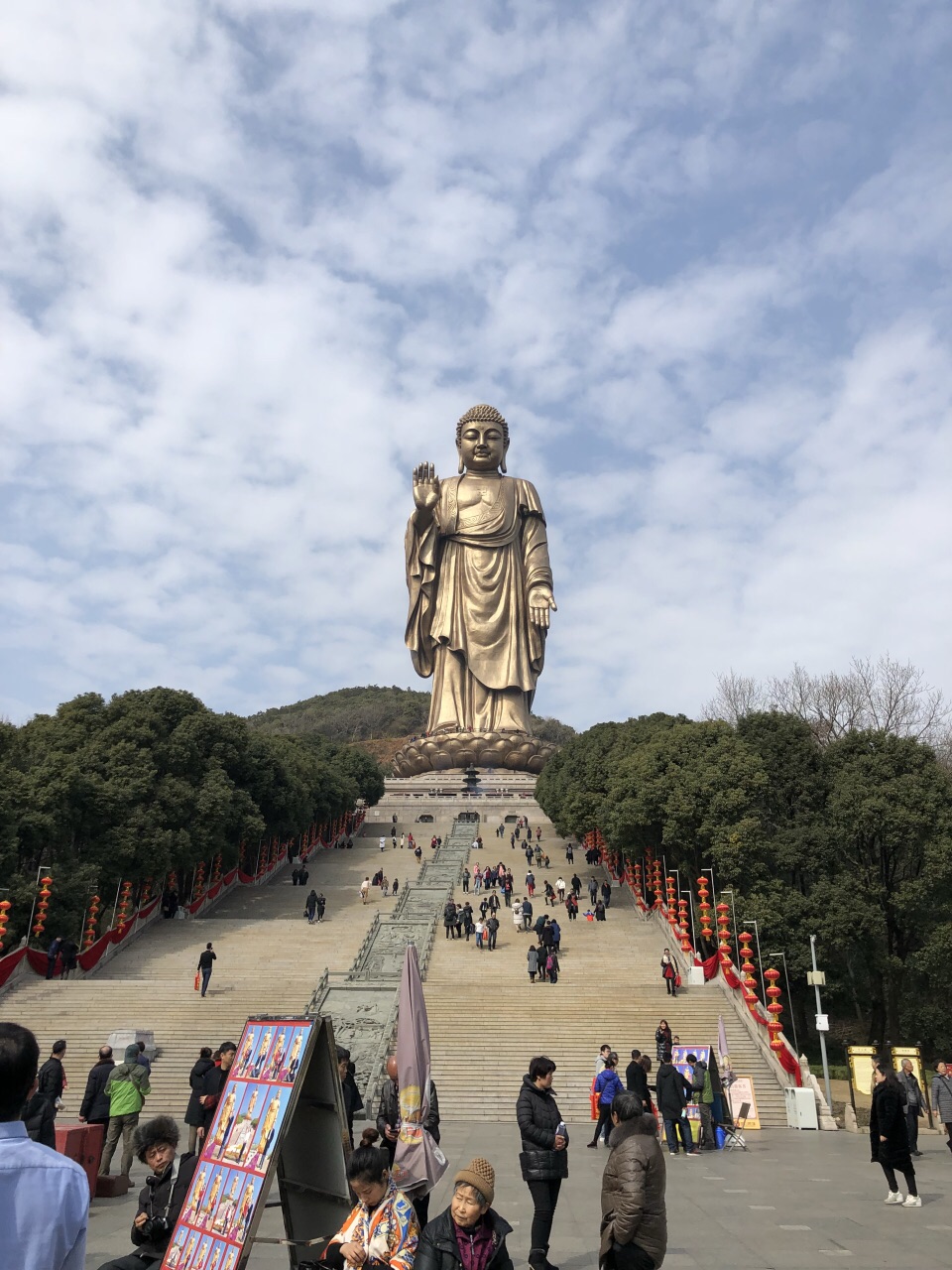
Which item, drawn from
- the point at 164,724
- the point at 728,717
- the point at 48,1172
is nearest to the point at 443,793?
the point at 728,717

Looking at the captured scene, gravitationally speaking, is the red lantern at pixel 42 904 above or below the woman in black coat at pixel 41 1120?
above

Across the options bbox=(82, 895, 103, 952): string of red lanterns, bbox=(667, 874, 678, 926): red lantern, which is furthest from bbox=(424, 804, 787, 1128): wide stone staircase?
bbox=(82, 895, 103, 952): string of red lanterns

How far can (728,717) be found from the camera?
40250mm

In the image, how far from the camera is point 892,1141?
7262 mm

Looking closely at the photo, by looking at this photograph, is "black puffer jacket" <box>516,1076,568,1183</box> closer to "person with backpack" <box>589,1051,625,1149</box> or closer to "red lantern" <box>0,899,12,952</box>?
"person with backpack" <box>589,1051,625,1149</box>

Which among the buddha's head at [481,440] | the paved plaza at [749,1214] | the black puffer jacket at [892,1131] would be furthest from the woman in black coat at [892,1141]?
the buddha's head at [481,440]

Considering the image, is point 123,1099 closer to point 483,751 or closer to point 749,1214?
point 749,1214

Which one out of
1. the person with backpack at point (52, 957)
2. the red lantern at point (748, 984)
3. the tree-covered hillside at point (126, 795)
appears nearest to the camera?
the red lantern at point (748, 984)

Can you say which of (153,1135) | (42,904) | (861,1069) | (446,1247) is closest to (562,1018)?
(861,1069)

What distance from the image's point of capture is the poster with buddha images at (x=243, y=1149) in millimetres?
3906

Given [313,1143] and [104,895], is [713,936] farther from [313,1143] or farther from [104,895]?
[313,1143]

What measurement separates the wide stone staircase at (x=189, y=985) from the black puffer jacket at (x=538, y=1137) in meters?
9.09

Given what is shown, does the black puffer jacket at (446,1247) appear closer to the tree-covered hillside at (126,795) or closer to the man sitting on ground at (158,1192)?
the man sitting on ground at (158,1192)

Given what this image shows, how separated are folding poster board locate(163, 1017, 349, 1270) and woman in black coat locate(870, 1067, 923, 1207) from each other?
4334 mm
